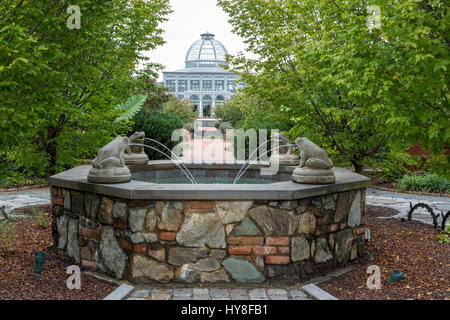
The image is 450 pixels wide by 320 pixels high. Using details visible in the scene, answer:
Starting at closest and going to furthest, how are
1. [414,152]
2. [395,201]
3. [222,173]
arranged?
[222,173]
[395,201]
[414,152]

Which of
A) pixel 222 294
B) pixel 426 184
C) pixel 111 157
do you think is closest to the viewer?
pixel 222 294

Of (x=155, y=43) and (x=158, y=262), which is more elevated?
(x=155, y=43)

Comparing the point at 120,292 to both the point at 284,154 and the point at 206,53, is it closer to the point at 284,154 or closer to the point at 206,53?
the point at 284,154

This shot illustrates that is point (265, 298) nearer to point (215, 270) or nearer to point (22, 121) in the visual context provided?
point (215, 270)

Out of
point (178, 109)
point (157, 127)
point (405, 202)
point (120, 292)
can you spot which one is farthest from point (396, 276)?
point (178, 109)

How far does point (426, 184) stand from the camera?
38.3 ft

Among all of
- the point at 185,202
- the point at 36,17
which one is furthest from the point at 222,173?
the point at 36,17

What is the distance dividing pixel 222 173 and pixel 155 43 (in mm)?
4393

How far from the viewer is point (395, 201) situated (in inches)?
402

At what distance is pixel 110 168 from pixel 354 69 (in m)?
3.55

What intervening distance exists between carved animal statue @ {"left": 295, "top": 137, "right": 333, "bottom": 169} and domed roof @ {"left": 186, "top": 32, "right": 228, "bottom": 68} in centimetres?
9080

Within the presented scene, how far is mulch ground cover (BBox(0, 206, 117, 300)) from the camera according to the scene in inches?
175

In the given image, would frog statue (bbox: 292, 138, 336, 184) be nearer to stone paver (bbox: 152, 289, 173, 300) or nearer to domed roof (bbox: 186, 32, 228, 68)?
stone paver (bbox: 152, 289, 173, 300)

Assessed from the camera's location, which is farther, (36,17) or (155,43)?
(155,43)
